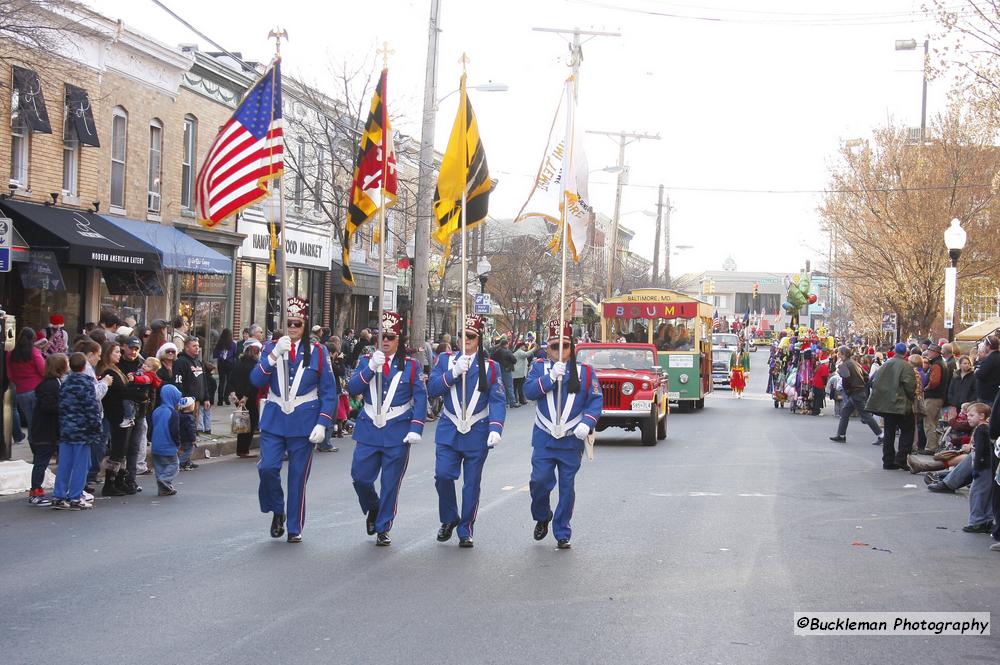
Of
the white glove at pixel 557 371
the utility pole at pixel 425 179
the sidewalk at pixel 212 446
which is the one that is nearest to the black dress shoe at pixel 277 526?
the white glove at pixel 557 371

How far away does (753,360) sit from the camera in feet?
284

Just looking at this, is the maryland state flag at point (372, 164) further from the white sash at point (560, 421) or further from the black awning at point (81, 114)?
the black awning at point (81, 114)

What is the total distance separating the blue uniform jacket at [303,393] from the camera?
9734 millimetres

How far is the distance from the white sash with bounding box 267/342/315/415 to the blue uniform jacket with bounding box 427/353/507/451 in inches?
44.8

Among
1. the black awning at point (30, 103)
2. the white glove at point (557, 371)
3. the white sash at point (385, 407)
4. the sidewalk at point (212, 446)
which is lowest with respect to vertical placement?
the sidewalk at point (212, 446)

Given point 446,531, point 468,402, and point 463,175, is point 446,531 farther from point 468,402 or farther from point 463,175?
point 463,175

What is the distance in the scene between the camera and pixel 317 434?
368 inches

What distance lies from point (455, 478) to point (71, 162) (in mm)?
16244

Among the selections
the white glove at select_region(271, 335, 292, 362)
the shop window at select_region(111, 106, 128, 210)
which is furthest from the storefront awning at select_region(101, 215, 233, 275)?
the white glove at select_region(271, 335, 292, 362)

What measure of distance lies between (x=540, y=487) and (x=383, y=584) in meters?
2.13

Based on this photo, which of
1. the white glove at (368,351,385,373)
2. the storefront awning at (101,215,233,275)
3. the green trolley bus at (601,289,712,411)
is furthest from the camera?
the green trolley bus at (601,289,712,411)

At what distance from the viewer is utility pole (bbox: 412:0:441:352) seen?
25562 millimetres

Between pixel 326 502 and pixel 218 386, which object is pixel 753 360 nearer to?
pixel 218 386

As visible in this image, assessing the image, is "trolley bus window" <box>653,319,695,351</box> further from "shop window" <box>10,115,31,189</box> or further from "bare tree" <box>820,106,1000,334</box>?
"shop window" <box>10,115,31,189</box>
